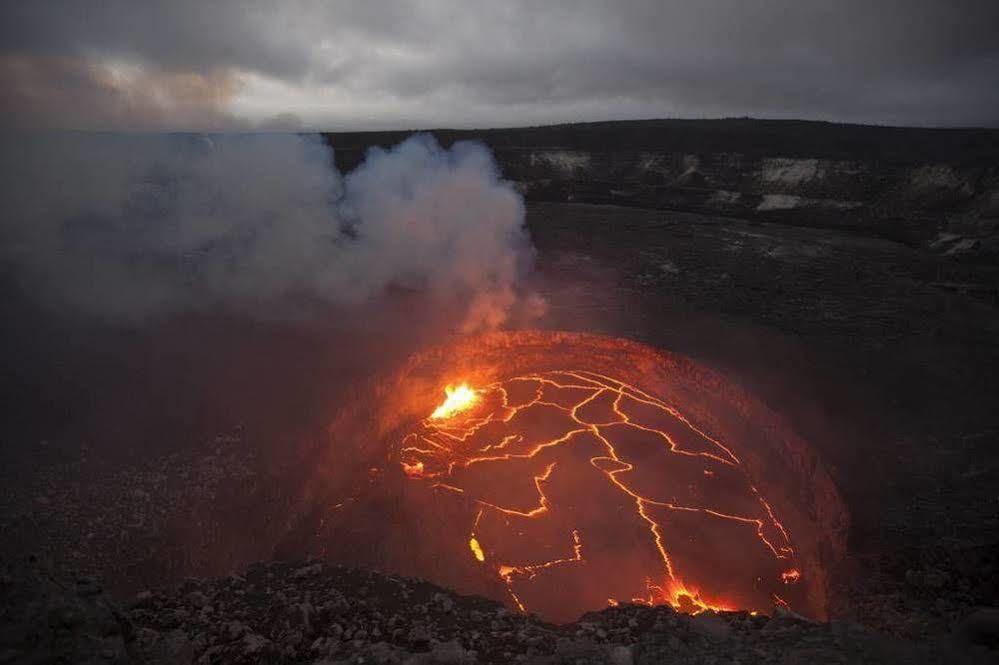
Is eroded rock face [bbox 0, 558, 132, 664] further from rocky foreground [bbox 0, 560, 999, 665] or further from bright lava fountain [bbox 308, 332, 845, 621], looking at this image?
bright lava fountain [bbox 308, 332, 845, 621]

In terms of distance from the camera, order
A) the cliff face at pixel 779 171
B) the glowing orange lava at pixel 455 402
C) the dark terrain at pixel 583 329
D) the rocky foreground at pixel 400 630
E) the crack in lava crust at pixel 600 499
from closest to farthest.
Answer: the rocky foreground at pixel 400 630
the dark terrain at pixel 583 329
the crack in lava crust at pixel 600 499
the glowing orange lava at pixel 455 402
the cliff face at pixel 779 171

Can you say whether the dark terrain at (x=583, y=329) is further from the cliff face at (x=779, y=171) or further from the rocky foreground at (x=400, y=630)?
the cliff face at (x=779, y=171)

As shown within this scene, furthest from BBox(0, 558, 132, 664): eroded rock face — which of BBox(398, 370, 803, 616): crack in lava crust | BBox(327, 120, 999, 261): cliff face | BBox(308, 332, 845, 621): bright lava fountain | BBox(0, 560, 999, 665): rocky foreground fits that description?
BBox(327, 120, 999, 261): cliff face

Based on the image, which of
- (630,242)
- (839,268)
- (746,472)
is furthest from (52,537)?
(839,268)

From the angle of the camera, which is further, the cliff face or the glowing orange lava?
the cliff face

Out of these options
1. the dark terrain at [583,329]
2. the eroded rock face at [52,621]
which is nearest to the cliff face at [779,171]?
the dark terrain at [583,329]

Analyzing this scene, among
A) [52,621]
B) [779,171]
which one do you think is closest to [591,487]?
[52,621]
